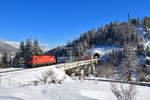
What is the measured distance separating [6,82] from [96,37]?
387 ft

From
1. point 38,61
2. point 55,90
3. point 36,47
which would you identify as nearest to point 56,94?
point 55,90

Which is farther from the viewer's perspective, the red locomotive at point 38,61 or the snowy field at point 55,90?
the red locomotive at point 38,61

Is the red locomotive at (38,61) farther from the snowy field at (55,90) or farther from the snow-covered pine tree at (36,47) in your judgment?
the snow-covered pine tree at (36,47)

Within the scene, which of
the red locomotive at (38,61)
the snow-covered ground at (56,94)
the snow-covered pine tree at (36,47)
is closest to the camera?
the snow-covered ground at (56,94)

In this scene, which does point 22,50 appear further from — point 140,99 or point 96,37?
point 96,37

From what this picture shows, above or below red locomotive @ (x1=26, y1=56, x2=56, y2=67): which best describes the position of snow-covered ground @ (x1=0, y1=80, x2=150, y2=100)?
below

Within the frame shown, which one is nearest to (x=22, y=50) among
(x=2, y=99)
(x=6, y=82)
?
(x=6, y=82)

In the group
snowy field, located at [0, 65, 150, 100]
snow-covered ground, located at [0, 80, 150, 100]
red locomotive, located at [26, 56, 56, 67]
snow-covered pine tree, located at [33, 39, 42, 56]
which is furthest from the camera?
snow-covered pine tree, located at [33, 39, 42, 56]

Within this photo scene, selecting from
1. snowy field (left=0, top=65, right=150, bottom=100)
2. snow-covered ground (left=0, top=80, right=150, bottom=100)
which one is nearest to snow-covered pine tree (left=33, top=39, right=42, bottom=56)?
snowy field (left=0, top=65, right=150, bottom=100)

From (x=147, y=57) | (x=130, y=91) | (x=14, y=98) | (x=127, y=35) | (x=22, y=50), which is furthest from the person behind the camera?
(x=127, y=35)

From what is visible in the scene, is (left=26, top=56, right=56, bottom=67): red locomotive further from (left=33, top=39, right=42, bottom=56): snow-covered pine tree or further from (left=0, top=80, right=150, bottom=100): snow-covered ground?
(left=0, top=80, right=150, bottom=100): snow-covered ground

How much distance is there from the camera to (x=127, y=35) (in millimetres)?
102875

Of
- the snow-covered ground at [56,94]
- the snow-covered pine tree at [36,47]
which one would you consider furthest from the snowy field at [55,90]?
the snow-covered pine tree at [36,47]

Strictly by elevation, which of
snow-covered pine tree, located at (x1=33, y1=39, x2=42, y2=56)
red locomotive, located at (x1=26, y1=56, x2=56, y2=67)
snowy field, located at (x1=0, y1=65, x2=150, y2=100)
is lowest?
snowy field, located at (x1=0, y1=65, x2=150, y2=100)
